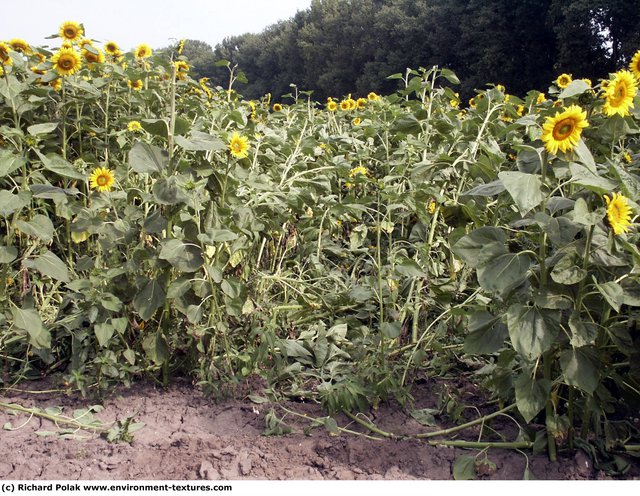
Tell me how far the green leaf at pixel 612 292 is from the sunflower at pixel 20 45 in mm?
2757

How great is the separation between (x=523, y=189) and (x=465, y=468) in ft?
2.70

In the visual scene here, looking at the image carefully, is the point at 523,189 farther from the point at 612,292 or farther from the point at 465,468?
the point at 465,468

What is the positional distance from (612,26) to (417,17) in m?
12.6

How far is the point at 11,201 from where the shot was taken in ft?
6.81

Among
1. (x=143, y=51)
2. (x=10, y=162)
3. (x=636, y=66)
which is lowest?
(x=10, y=162)

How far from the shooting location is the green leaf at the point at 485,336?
179 centimetres

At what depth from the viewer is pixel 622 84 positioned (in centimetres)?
176

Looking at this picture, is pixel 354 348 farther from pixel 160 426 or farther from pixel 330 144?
pixel 330 144

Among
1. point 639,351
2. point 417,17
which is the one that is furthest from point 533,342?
point 417,17

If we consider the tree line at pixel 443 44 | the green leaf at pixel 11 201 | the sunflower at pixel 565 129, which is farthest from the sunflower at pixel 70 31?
the tree line at pixel 443 44

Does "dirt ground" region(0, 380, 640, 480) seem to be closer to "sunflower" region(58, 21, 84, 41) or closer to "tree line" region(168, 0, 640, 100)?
"sunflower" region(58, 21, 84, 41)

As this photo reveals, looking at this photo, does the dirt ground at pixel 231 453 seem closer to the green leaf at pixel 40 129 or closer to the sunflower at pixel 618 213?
the sunflower at pixel 618 213

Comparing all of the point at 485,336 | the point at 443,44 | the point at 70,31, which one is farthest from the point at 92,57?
the point at 443,44

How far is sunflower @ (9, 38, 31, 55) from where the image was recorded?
9.89ft
